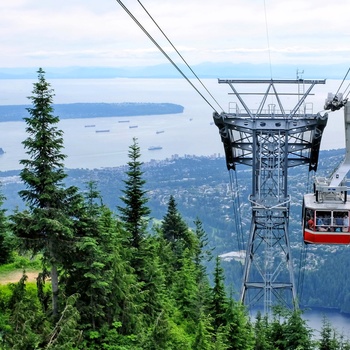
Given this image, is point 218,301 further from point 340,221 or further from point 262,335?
point 340,221

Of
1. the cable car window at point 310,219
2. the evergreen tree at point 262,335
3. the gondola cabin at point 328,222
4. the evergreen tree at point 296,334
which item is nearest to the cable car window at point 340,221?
the gondola cabin at point 328,222

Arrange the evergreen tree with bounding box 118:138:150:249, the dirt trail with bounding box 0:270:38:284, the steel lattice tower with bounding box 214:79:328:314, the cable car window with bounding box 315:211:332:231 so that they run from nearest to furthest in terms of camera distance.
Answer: the evergreen tree with bounding box 118:138:150:249, the cable car window with bounding box 315:211:332:231, the dirt trail with bounding box 0:270:38:284, the steel lattice tower with bounding box 214:79:328:314

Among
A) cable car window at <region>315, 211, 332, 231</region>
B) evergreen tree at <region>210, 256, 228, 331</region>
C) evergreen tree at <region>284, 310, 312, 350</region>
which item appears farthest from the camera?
evergreen tree at <region>284, 310, 312, 350</region>

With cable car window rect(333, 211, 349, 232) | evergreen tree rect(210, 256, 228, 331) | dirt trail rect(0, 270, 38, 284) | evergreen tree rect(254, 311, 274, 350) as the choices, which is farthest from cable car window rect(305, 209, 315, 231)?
dirt trail rect(0, 270, 38, 284)

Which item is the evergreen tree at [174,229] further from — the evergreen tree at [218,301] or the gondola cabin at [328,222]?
the evergreen tree at [218,301]

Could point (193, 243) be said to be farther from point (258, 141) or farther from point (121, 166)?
point (121, 166)

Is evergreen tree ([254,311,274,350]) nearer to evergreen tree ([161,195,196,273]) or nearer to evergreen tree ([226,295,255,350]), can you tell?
evergreen tree ([226,295,255,350])
